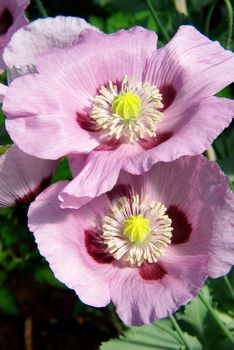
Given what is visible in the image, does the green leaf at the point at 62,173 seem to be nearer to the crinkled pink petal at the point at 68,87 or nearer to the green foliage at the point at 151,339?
the crinkled pink petal at the point at 68,87

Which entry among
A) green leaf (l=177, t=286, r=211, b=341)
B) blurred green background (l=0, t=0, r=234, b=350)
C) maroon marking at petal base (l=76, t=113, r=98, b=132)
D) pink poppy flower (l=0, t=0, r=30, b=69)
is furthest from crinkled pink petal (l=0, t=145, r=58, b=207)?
blurred green background (l=0, t=0, r=234, b=350)

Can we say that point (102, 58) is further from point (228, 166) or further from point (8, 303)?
point (8, 303)

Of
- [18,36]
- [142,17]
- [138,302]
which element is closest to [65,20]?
[18,36]

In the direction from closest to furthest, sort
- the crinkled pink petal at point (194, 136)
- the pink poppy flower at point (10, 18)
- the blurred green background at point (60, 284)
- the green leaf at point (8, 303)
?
the crinkled pink petal at point (194, 136)
the pink poppy flower at point (10, 18)
the blurred green background at point (60, 284)
the green leaf at point (8, 303)

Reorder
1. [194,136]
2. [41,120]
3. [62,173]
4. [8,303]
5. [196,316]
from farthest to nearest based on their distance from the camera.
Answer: [8,303]
[196,316]
[62,173]
[41,120]
[194,136]

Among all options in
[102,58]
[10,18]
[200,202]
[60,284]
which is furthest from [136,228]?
[60,284]

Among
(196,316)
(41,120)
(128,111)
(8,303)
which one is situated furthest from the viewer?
(8,303)

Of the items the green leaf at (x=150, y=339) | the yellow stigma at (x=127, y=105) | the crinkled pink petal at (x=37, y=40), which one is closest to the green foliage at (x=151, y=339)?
the green leaf at (x=150, y=339)
